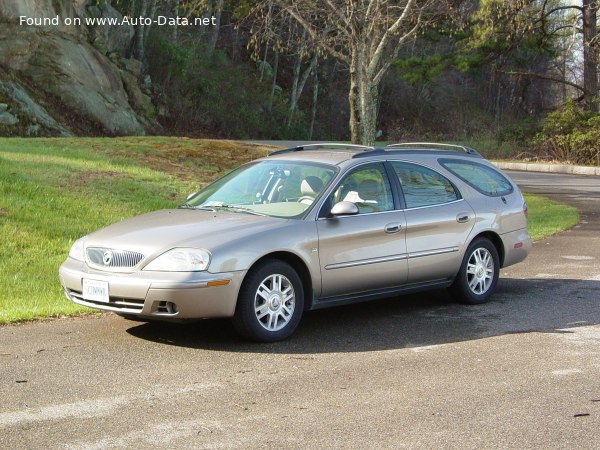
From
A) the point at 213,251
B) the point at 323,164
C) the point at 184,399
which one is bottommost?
the point at 184,399

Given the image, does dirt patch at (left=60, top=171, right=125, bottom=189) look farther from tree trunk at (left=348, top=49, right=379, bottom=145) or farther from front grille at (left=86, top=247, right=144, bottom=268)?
front grille at (left=86, top=247, right=144, bottom=268)

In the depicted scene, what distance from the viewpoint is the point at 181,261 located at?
7.44m

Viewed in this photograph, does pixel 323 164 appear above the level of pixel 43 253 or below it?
above

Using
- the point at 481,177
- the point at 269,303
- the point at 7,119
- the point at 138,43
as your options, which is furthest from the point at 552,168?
the point at 269,303

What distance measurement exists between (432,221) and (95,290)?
124 inches

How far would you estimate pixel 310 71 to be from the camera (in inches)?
2239

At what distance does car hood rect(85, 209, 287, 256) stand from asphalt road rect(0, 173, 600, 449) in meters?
0.77

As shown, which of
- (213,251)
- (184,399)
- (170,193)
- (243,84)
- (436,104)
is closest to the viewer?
(184,399)

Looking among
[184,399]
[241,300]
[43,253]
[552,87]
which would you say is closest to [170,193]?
[43,253]

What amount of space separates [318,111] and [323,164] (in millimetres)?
49899

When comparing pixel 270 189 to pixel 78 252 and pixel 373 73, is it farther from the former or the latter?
pixel 373 73

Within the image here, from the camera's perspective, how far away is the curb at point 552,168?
32.8 metres

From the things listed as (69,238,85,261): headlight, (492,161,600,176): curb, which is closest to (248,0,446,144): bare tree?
(492,161,600,176): curb

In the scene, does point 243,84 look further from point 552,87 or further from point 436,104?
point 552,87
